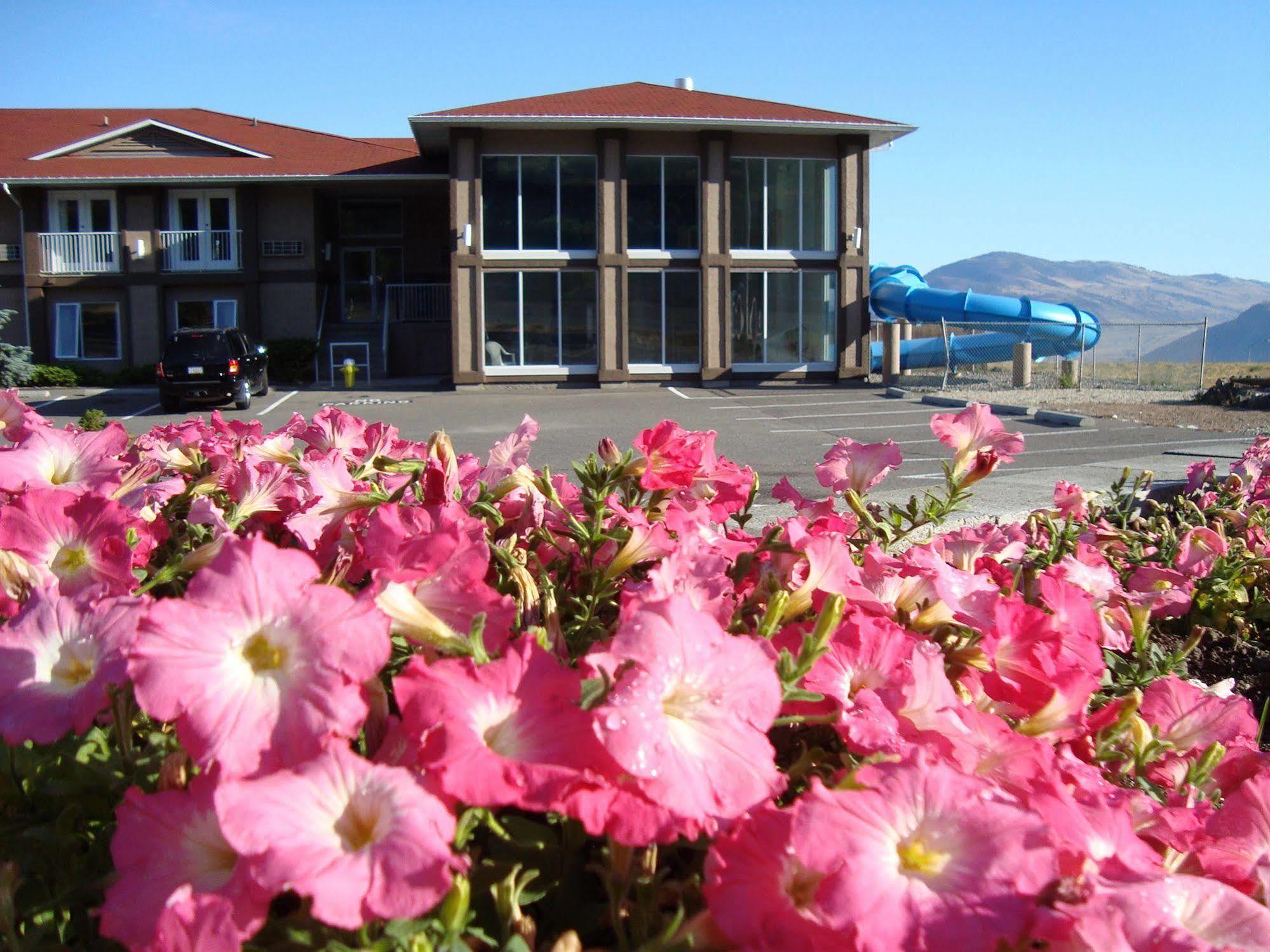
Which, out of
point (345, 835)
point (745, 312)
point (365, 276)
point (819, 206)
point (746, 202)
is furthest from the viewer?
point (365, 276)

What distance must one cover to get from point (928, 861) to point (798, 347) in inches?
1110

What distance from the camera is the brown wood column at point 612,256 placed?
87.7ft

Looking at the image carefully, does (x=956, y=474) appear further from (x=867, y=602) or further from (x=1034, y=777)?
(x=1034, y=777)

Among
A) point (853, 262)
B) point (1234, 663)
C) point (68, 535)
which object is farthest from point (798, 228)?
point (68, 535)

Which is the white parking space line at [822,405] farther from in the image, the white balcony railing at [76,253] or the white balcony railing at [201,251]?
the white balcony railing at [76,253]

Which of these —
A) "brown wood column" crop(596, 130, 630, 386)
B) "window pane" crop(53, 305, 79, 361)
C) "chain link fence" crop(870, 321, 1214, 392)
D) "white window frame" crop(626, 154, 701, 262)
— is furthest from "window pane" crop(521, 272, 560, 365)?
"window pane" crop(53, 305, 79, 361)

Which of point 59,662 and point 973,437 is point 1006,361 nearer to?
point 973,437

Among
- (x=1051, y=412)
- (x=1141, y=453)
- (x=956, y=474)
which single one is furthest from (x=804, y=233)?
(x=956, y=474)

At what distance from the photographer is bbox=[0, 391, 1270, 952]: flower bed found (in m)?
0.79

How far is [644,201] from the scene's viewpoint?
27.4 m

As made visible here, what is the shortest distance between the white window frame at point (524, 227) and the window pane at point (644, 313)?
1330 mm

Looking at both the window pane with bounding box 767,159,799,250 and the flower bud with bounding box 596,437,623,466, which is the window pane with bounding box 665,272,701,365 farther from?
the flower bud with bounding box 596,437,623,466

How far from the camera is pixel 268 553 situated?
90 cm

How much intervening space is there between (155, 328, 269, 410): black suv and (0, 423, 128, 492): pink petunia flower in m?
21.9
